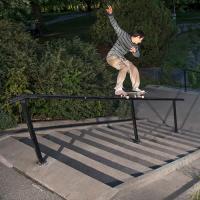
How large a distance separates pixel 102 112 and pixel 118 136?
195 cm

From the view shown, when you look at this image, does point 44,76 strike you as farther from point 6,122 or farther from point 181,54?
point 181,54

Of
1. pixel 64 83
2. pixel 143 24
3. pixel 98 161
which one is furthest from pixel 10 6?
pixel 143 24

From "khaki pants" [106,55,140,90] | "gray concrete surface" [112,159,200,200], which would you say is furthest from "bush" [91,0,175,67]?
"gray concrete surface" [112,159,200,200]

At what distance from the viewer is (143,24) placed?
19031 mm

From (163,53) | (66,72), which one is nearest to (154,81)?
(163,53)

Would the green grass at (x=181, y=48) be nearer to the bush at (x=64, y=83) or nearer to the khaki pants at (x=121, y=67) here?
the bush at (x=64, y=83)

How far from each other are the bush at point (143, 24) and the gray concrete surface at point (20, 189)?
45.1 feet

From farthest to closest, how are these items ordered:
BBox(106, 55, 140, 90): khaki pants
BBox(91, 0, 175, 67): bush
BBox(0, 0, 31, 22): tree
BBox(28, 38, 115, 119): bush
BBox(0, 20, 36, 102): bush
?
BBox(91, 0, 175, 67): bush
BBox(0, 0, 31, 22): tree
BBox(106, 55, 140, 90): khaki pants
BBox(28, 38, 115, 119): bush
BBox(0, 20, 36, 102): bush

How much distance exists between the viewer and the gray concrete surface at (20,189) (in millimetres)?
5215

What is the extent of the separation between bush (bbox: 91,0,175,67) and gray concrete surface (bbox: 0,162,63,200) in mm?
13733

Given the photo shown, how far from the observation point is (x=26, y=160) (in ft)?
20.1

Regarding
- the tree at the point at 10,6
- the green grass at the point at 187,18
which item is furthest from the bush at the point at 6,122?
the green grass at the point at 187,18

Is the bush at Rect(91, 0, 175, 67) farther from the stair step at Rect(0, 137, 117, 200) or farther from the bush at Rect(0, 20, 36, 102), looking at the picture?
the stair step at Rect(0, 137, 117, 200)

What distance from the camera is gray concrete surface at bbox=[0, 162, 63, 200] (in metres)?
5.21
